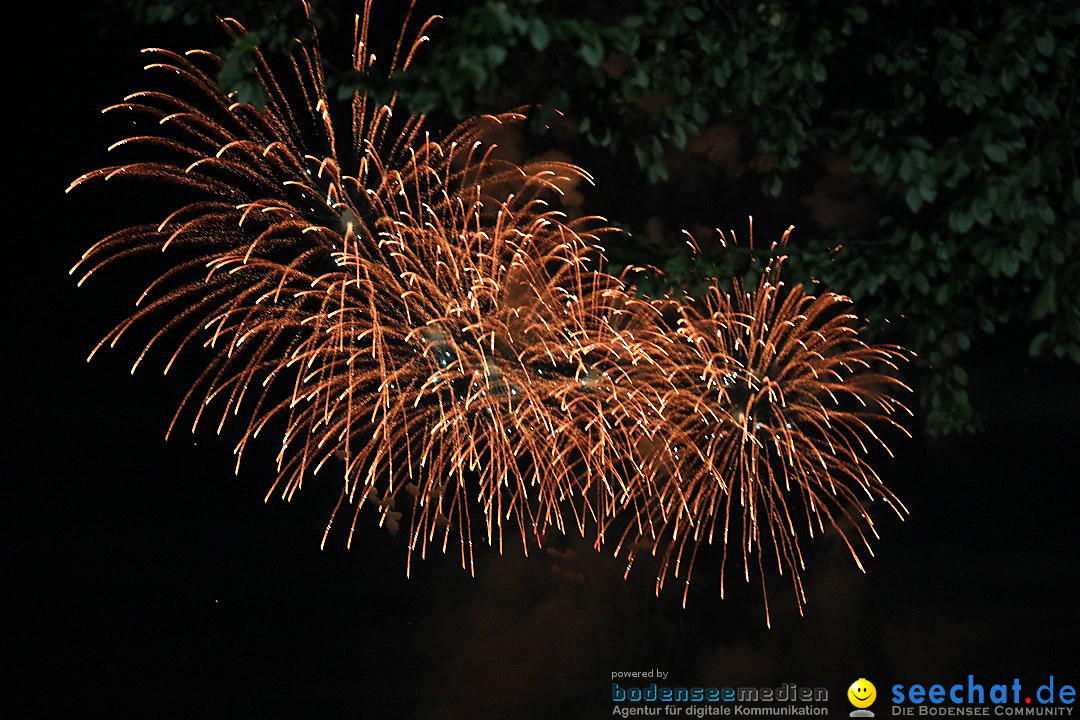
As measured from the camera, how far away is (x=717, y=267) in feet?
46.6

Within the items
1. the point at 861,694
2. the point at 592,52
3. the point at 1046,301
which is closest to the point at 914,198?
the point at 1046,301

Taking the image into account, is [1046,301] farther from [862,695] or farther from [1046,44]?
[862,695]

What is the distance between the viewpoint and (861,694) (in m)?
25.2

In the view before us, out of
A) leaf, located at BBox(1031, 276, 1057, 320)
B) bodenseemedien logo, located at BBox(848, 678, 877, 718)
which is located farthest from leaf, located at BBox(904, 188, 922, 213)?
bodenseemedien logo, located at BBox(848, 678, 877, 718)

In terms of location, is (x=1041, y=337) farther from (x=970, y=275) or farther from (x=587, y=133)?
(x=587, y=133)

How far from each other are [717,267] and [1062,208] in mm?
3439

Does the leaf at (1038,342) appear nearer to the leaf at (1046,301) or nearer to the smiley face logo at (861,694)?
the leaf at (1046,301)

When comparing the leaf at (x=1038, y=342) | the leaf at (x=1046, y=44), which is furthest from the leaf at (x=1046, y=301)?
the leaf at (x=1046, y=44)

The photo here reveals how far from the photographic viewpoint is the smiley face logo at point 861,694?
24.8 m

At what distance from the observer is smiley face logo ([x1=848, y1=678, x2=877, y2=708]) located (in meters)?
24.8

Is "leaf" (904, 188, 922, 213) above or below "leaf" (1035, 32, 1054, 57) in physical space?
below

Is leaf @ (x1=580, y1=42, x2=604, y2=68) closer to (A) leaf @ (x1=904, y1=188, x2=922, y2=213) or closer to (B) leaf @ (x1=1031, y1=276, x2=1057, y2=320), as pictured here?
(A) leaf @ (x1=904, y1=188, x2=922, y2=213)

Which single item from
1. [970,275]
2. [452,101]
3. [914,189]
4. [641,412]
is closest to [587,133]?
[452,101]

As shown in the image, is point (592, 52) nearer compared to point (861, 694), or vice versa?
point (592, 52)
